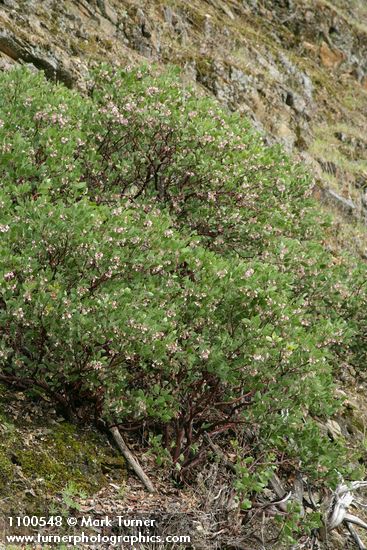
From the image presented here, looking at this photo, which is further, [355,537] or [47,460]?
[355,537]

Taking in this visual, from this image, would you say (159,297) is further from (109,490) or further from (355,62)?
(355,62)

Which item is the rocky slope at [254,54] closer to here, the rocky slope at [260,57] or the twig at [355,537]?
the rocky slope at [260,57]

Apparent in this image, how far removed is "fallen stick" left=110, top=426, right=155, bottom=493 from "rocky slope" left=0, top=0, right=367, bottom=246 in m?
5.81

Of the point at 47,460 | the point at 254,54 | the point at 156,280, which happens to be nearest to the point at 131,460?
the point at 47,460

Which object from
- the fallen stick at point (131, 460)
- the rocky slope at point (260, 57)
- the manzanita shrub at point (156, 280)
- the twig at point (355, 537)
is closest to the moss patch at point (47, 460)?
the fallen stick at point (131, 460)

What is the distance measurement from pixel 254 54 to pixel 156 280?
16.8 meters

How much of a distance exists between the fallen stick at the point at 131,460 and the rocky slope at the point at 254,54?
581 cm

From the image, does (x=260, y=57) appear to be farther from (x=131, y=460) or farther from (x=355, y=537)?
(x=131, y=460)

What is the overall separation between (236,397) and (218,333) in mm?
762

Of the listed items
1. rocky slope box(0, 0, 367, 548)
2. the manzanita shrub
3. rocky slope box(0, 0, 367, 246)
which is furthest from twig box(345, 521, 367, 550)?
rocky slope box(0, 0, 367, 246)

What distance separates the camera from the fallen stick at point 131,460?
5.63 m

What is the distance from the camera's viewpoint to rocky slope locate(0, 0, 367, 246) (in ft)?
41.9

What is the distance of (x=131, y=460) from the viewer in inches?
Answer: 226

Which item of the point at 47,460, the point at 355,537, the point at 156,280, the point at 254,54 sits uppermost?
the point at 254,54
